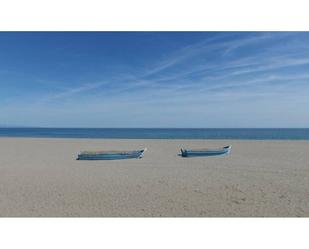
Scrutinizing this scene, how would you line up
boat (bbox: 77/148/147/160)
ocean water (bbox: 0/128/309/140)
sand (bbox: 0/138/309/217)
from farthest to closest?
ocean water (bbox: 0/128/309/140) → boat (bbox: 77/148/147/160) → sand (bbox: 0/138/309/217)

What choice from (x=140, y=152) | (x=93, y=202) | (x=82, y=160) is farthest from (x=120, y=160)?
(x=93, y=202)

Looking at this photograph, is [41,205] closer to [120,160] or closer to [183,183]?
[183,183]

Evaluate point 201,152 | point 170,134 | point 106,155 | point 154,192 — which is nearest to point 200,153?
point 201,152

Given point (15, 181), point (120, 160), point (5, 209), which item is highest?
point (120, 160)

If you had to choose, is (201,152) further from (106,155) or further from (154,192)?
(154,192)

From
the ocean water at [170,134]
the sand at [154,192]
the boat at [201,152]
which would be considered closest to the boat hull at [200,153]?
the boat at [201,152]

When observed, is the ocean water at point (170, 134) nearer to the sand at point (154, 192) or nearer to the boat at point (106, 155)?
the boat at point (106, 155)

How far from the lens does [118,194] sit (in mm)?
7641

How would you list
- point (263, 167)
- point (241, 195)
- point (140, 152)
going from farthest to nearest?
point (140, 152) → point (263, 167) → point (241, 195)

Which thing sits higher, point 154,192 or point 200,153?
point 200,153

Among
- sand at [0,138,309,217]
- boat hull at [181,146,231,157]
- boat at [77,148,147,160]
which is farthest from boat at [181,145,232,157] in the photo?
sand at [0,138,309,217]

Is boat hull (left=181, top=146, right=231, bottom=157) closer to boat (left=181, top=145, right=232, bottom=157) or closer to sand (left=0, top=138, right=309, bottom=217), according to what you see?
boat (left=181, top=145, right=232, bottom=157)
